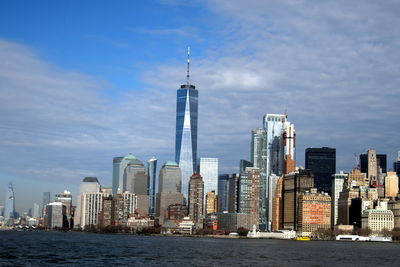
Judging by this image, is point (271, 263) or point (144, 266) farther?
point (271, 263)

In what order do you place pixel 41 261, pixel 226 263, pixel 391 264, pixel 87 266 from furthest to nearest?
pixel 391 264 < pixel 226 263 < pixel 41 261 < pixel 87 266

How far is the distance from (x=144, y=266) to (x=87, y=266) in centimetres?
917

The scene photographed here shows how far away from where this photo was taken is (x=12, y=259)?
11150 cm

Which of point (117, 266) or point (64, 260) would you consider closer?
point (117, 266)

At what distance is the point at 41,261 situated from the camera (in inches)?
4279

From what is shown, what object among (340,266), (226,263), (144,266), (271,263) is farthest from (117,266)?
(340,266)

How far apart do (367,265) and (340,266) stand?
7.22m

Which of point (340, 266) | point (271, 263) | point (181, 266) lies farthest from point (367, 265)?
point (181, 266)

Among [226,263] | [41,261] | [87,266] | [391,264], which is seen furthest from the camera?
[391,264]

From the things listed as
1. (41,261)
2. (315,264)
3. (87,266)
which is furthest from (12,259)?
(315,264)

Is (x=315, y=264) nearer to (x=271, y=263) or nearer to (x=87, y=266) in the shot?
(x=271, y=263)

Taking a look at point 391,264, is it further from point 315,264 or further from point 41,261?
point 41,261

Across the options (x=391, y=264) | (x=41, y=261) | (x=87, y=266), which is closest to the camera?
(x=87, y=266)

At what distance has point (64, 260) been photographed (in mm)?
113125
